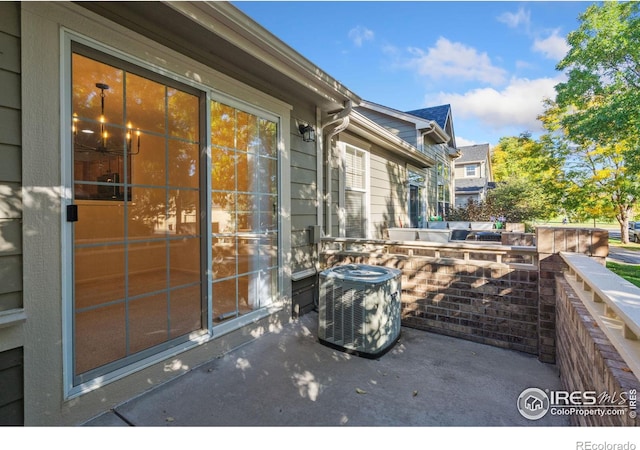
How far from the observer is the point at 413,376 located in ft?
8.70

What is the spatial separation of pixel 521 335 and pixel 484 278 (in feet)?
2.11

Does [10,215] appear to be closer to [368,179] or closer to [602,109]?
[368,179]

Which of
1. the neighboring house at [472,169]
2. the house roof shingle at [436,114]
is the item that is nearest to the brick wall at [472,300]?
the house roof shingle at [436,114]

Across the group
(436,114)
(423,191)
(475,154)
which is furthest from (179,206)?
(475,154)

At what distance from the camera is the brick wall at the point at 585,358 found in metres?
1.24

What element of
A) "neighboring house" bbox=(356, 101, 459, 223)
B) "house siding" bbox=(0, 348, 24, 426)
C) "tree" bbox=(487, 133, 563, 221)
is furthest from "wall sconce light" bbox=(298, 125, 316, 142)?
"tree" bbox=(487, 133, 563, 221)

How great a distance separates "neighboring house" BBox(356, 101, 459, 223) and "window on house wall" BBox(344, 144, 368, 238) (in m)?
1.80

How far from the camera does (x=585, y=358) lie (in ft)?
5.72

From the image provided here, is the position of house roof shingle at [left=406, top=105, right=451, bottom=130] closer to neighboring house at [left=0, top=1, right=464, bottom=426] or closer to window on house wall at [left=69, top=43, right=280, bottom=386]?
neighboring house at [left=0, top=1, right=464, bottom=426]

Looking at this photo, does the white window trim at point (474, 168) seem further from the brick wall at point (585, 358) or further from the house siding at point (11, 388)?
the house siding at point (11, 388)

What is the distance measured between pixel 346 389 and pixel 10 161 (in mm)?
2678

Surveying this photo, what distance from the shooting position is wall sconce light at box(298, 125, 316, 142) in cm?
409
